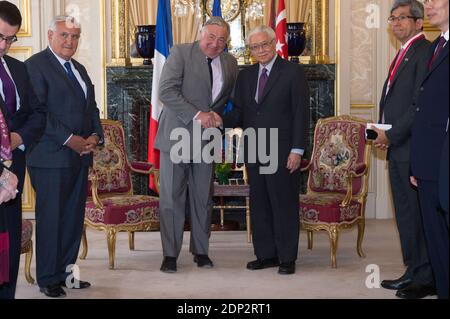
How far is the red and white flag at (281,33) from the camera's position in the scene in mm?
6609

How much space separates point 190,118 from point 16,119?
4.83 feet

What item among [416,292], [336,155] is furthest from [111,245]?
[416,292]

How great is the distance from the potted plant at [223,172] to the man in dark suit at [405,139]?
7.12 feet

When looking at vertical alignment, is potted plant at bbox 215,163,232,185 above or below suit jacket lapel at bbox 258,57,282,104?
below

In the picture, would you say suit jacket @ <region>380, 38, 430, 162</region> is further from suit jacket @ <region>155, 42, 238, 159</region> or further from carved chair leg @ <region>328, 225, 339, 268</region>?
suit jacket @ <region>155, 42, 238, 159</region>

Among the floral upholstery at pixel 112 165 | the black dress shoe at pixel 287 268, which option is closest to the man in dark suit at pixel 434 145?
the black dress shoe at pixel 287 268

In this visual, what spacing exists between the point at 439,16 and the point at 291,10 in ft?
15.0

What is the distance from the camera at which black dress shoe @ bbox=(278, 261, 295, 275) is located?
494 cm

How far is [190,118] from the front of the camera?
4863 millimetres

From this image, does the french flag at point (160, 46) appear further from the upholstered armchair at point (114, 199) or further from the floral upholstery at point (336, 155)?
the floral upholstery at point (336, 155)

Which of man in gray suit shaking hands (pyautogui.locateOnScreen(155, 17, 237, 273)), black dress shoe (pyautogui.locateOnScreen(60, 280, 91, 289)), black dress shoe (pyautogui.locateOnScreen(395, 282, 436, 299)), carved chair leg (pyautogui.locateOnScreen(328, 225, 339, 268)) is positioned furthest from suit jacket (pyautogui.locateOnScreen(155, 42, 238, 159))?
black dress shoe (pyautogui.locateOnScreen(395, 282, 436, 299))

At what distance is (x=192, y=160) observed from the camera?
16.5 ft

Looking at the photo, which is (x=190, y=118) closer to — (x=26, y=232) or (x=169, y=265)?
(x=169, y=265)

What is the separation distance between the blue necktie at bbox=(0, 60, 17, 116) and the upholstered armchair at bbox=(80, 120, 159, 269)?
67.9 inches
